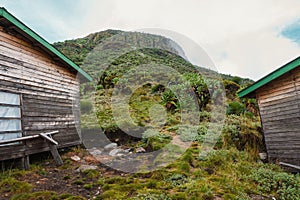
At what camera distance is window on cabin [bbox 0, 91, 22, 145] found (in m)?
5.58

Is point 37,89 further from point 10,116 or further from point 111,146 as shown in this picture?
point 111,146

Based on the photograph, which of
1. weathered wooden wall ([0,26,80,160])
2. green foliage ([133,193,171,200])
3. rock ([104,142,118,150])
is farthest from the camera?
rock ([104,142,118,150])

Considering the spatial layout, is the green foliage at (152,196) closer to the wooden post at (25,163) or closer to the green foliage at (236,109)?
the wooden post at (25,163)

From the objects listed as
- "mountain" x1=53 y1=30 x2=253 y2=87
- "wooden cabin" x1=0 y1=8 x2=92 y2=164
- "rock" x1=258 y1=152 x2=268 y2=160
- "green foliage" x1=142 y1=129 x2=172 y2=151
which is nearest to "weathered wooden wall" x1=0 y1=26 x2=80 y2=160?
"wooden cabin" x1=0 y1=8 x2=92 y2=164

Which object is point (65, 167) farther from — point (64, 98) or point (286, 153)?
point (286, 153)

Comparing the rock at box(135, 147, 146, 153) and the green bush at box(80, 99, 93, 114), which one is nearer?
the rock at box(135, 147, 146, 153)

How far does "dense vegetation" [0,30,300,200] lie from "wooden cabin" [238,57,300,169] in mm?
603

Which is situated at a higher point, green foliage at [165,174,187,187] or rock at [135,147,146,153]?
rock at [135,147,146,153]

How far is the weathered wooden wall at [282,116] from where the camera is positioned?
21.4ft

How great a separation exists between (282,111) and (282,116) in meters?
0.16

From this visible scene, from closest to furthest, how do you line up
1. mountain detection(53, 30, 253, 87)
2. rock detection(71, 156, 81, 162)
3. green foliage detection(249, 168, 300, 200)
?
green foliage detection(249, 168, 300, 200)
rock detection(71, 156, 81, 162)
mountain detection(53, 30, 253, 87)

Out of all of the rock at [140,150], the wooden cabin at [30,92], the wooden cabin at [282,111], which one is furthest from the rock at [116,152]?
the wooden cabin at [282,111]

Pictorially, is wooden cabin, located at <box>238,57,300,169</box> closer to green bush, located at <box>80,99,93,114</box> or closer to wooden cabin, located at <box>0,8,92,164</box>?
wooden cabin, located at <box>0,8,92,164</box>

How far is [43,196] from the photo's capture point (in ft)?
13.7
